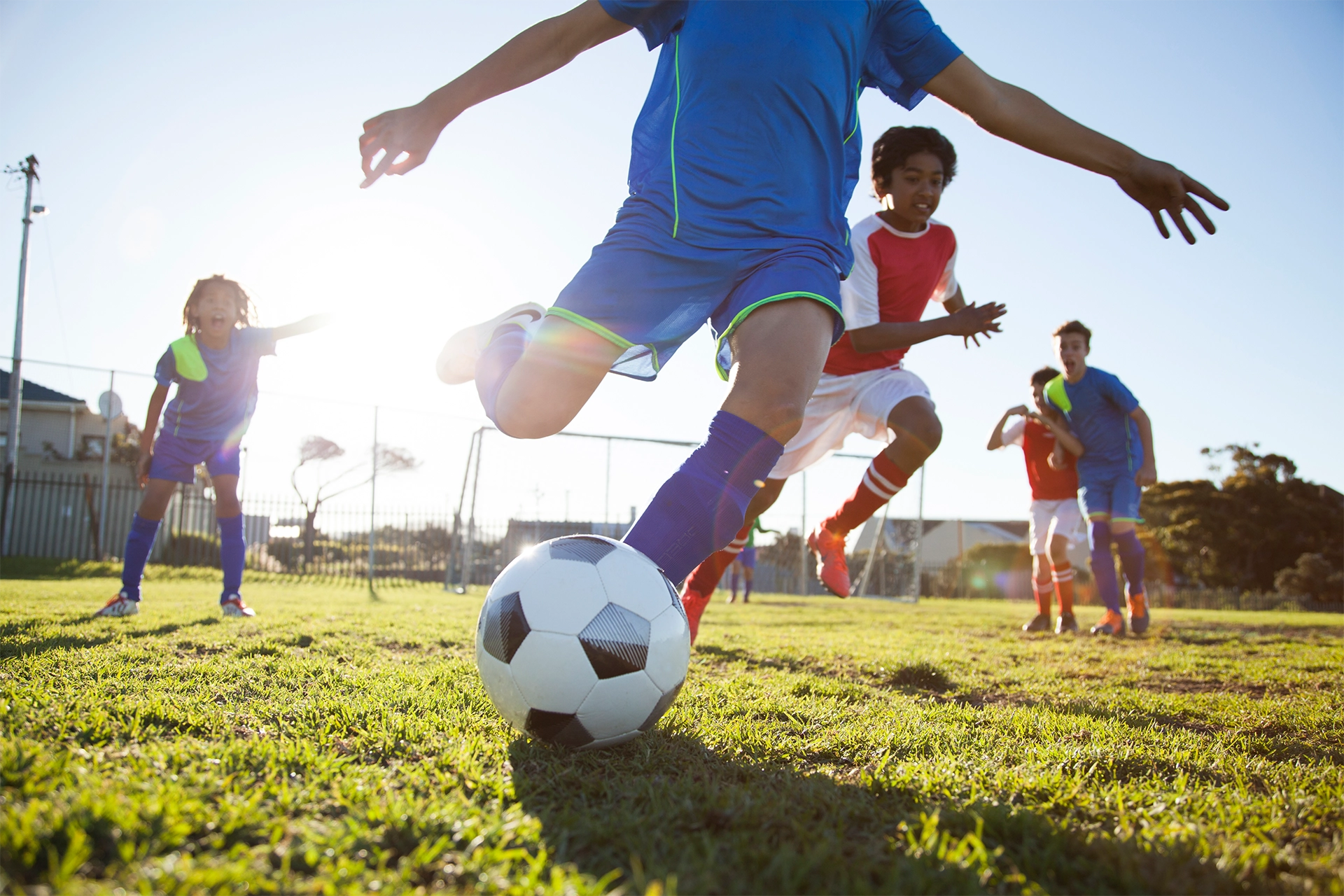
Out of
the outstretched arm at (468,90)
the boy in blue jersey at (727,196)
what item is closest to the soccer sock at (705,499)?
the boy in blue jersey at (727,196)

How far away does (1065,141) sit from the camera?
237 cm

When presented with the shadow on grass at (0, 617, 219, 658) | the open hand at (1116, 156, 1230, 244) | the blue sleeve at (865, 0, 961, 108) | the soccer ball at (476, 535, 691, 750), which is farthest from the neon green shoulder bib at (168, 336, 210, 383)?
the open hand at (1116, 156, 1230, 244)

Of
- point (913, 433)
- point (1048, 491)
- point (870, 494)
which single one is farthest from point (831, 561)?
point (1048, 491)

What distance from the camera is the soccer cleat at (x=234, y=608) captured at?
4727 millimetres

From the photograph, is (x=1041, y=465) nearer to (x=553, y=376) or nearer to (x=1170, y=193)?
(x=1170, y=193)

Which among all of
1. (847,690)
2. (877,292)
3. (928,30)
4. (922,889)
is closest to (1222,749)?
(847,690)

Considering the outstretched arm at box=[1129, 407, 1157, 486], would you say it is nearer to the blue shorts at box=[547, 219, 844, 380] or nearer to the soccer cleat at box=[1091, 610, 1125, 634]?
the soccer cleat at box=[1091, 610, 1125, 634]

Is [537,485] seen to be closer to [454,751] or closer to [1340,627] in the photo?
[1340,627]

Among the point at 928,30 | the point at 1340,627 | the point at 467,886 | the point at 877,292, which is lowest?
the point at 1340,627

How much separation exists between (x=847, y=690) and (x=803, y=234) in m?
1.55

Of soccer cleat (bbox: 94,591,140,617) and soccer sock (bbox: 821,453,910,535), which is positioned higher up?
soccer sock (bbox: 821,453,910,535)

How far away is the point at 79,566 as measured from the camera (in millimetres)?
11797

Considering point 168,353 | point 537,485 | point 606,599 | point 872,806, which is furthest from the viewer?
point 537,485

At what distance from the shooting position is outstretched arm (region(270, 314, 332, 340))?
527 cm
